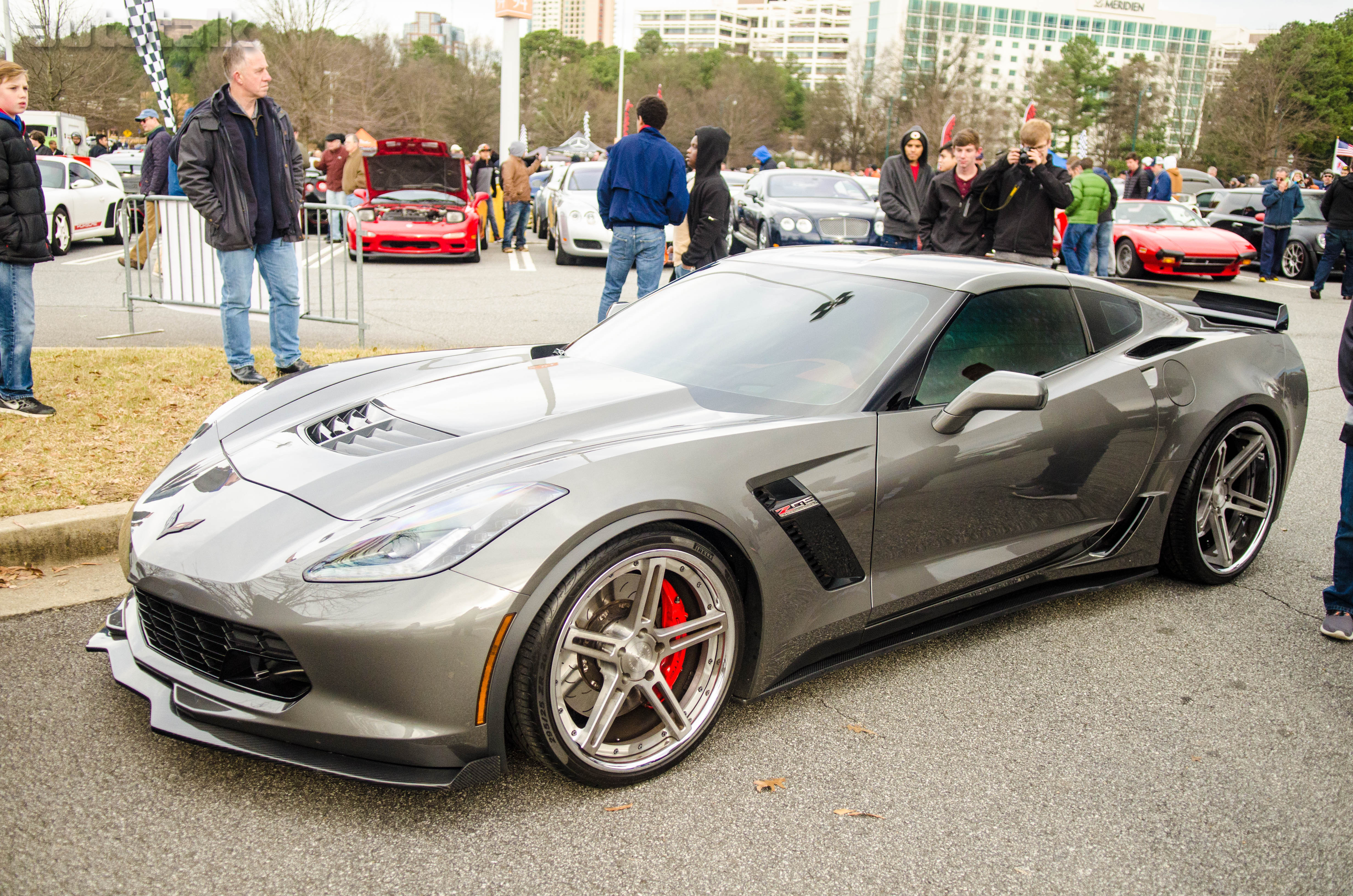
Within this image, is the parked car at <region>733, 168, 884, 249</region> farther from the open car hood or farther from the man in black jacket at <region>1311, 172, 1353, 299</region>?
the man in black jacket at <region>1311, 172, 1353, 299</region>

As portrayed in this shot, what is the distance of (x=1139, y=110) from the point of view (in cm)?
7456

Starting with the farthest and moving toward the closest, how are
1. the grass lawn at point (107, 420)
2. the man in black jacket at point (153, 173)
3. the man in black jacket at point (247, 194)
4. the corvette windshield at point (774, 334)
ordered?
the man in black jacket at point (153, 173) → the man in black jacket at point (247, 194) → the grass lawn at point (107, 420) → the corvette windshield at point (774, 334)

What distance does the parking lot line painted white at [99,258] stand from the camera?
14156mm

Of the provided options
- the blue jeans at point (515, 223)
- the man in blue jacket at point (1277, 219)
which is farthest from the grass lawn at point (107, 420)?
the man in blue jacket at point (1277, 219)

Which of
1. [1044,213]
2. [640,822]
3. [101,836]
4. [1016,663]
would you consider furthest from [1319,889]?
[1044,213]

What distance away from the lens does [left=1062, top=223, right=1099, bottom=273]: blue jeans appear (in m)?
13.4

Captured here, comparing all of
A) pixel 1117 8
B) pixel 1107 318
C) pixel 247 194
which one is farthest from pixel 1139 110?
pixel 1117 8

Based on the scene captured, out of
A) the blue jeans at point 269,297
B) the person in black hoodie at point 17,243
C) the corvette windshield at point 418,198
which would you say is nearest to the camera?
the person in black hoodie at point 17,243

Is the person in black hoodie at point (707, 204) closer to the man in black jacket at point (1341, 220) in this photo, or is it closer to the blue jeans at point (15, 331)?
the blue jeans at point (15, 331)

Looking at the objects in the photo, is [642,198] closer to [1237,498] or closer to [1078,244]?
[1237,498]

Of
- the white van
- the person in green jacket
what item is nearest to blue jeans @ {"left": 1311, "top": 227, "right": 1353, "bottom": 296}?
the person in green jacket

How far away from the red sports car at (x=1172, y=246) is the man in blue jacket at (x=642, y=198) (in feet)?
37.0

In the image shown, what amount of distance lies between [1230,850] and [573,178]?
562 inches

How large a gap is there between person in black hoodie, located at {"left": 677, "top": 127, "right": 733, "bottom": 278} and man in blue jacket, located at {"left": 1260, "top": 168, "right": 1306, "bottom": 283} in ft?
43.1
